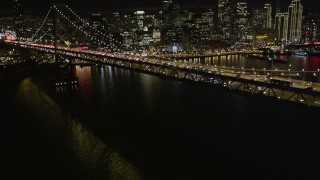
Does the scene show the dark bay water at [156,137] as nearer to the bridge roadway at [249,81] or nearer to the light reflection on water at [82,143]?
the light reflection on water at [82,143]

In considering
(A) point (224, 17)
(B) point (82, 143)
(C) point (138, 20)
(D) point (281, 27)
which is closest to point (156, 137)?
(B) point (82, 143)

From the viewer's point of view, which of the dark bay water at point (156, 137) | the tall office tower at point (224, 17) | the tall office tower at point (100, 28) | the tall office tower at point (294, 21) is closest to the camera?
the dark bay water at point (156, 137)

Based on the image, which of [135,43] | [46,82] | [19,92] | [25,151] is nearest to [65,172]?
[25,151]

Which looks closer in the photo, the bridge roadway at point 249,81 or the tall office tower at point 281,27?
the bridge roadway at point 249,81

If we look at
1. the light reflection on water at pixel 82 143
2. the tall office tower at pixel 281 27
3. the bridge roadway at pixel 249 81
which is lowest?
the light reflection on water at pixel 82 143

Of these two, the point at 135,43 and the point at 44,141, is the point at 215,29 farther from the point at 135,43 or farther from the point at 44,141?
the point at 44,141

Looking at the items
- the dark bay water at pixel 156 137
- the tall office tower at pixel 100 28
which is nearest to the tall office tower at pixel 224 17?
the tall office tower at pixel 100 28
